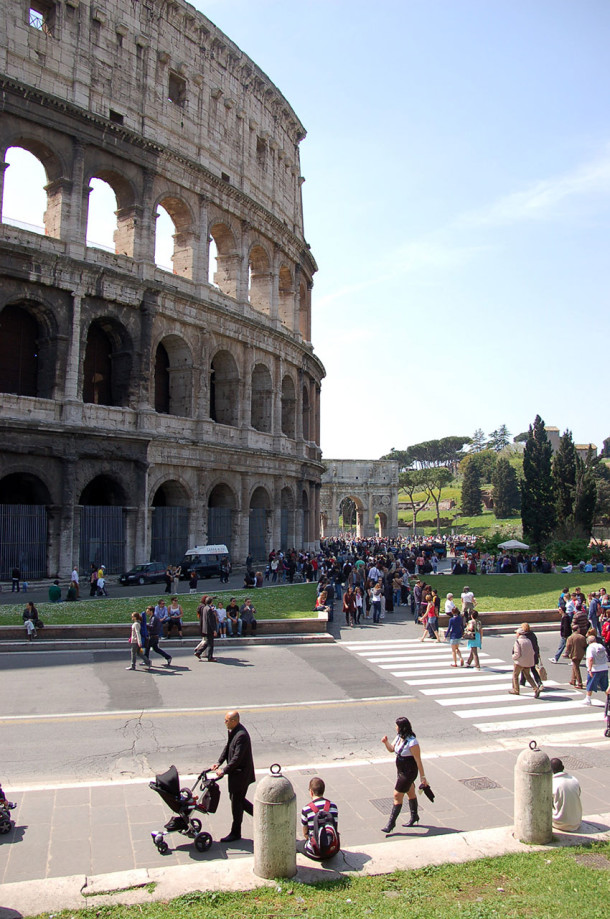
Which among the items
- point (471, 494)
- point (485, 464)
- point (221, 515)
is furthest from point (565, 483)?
point (485, 464)

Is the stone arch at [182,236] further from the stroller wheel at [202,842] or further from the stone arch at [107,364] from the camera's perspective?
the stroller wheel at [202,842]

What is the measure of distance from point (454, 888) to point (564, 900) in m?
1.00

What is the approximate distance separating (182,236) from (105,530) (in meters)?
15.8

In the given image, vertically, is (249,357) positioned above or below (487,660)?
above

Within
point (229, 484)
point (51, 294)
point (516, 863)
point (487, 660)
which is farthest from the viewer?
point (229, 484)

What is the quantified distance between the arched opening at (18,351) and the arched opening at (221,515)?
1140 centimetres

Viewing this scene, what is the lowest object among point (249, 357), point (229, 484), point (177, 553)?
point (177, 553)

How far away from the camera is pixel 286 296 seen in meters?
46.4

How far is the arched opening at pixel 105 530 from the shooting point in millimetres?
30234

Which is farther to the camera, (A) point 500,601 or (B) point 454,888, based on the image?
(A) point 500,601

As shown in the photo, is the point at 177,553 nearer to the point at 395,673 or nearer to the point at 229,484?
the point at 229,484

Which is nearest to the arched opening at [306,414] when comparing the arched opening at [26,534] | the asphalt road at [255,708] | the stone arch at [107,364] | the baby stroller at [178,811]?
the stone arch at [107,364]

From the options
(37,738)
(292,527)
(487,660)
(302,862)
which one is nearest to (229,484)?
(292,527)

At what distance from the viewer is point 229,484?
37.6 metres
